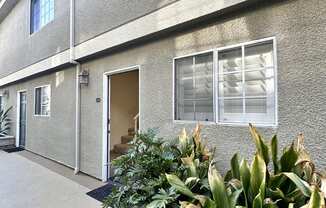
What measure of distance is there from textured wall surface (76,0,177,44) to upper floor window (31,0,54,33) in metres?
2.28

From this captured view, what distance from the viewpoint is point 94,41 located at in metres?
5.85

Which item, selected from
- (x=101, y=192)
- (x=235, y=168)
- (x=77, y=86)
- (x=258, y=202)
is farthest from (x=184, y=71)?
(x=77, y=86)

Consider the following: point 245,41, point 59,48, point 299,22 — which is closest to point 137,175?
point 245,41

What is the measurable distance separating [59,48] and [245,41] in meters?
5.97

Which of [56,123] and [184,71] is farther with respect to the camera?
[56,123]

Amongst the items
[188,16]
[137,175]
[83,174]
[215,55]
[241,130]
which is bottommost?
[83,174]

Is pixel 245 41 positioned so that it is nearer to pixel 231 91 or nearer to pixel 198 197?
pixel 231 91

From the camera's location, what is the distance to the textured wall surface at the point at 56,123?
708 cm

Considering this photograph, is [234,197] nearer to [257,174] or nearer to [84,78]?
[257,174]

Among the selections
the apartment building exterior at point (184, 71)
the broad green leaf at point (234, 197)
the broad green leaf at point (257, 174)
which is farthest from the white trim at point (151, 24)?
the broad green leaf at point (234, 197)

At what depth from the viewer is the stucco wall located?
8.63ft

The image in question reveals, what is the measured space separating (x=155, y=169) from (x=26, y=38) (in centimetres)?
938

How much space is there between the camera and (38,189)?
515cm

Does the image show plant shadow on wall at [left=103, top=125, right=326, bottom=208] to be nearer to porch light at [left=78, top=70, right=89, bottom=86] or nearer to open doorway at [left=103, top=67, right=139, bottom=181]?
porch light at [left=78, top=70, right=89, bottom=86]
